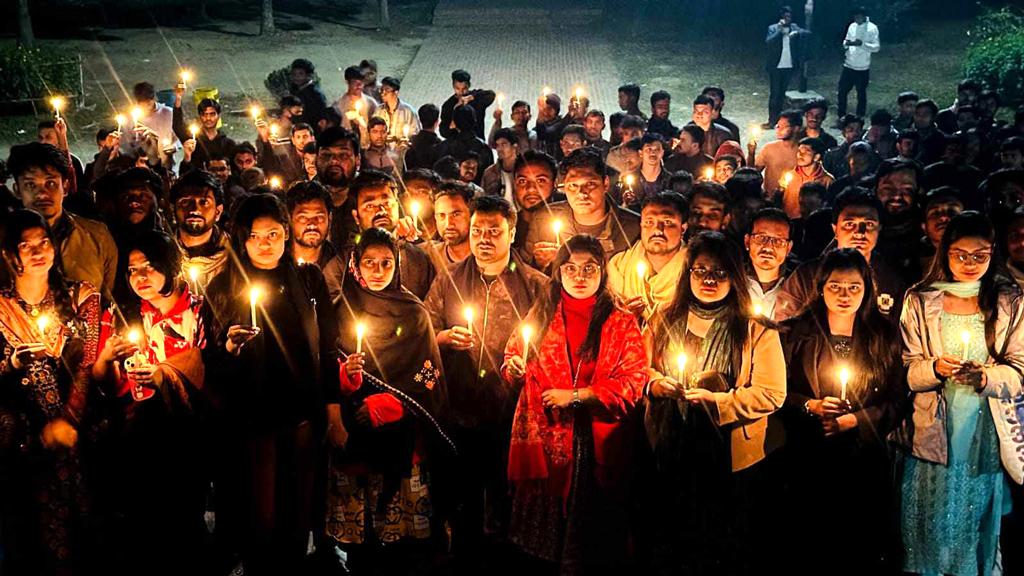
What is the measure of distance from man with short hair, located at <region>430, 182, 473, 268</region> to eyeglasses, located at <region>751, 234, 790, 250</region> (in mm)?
1707

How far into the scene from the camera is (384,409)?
4.79 metres

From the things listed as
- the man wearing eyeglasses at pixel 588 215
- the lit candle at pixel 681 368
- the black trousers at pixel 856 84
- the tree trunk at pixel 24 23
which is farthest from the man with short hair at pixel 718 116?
the tree trunk at pixel 24 23

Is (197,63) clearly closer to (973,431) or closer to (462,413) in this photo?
(462,413)

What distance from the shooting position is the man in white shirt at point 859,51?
50.6 ft

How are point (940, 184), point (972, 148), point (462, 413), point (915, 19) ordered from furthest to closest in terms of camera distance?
point (915, 19)
point (972, 148)
point (940, 184)
point (462, 413)

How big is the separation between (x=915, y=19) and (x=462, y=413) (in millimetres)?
24748

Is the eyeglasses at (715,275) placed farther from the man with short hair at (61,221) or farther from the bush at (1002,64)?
the bush at (1002,64)

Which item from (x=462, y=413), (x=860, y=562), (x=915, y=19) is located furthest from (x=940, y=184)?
(x=915, y=19)

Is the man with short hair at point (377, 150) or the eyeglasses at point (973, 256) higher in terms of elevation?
the man with short hair at point (377, 150)

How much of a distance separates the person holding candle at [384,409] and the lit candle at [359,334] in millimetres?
21

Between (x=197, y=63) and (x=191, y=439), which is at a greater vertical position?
(x=197, y=63)

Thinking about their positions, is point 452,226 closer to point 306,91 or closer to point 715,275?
point 715,275

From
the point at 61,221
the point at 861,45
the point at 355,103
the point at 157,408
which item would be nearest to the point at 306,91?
the point at 355,103

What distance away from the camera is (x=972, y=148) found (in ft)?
29.7
